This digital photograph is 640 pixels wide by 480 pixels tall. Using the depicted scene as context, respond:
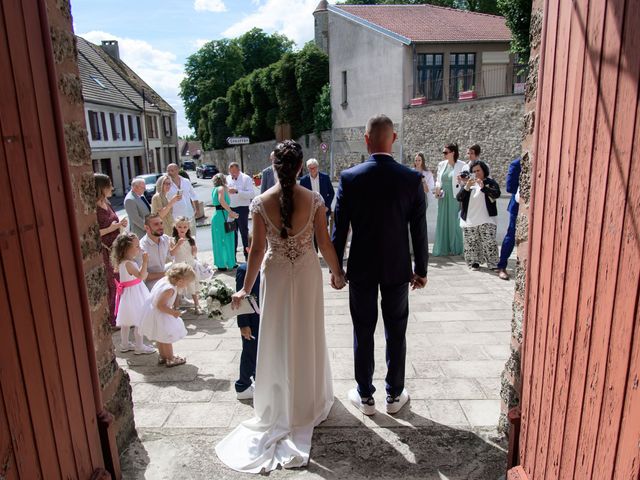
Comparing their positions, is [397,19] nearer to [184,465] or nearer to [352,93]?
[352,93]

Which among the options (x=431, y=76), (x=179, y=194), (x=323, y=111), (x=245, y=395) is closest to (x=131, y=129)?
(x=323, y=111)

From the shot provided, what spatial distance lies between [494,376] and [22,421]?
359 centimetres

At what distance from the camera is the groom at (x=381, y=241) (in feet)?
11.0

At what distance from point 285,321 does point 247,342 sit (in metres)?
0.68

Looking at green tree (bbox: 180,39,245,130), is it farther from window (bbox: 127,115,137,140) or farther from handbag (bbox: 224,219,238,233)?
handbag (bbox: 224,219,238,233)

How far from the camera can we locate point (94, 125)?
29734 mm

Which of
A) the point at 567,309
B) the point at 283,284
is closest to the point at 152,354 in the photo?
the point at 283,284

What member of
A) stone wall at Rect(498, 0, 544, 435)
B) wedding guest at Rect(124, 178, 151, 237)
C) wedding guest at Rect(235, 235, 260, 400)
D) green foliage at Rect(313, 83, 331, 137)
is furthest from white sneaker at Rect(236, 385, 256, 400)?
green foliage at Rect(313, 83, 331, 137)

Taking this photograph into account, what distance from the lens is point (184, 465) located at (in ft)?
10.4

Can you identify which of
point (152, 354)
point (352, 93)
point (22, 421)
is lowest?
point (152, 354)

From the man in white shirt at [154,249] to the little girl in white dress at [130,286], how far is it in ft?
1.81

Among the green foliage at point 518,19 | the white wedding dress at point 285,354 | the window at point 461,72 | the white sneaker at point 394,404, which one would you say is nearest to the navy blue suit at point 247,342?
the white wedding dress at point 285,354

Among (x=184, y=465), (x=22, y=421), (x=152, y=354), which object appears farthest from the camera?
(x=152, y=354)

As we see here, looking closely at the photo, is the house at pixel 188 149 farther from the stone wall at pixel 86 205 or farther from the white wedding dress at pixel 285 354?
the white wedding dress at pixel 285 354
